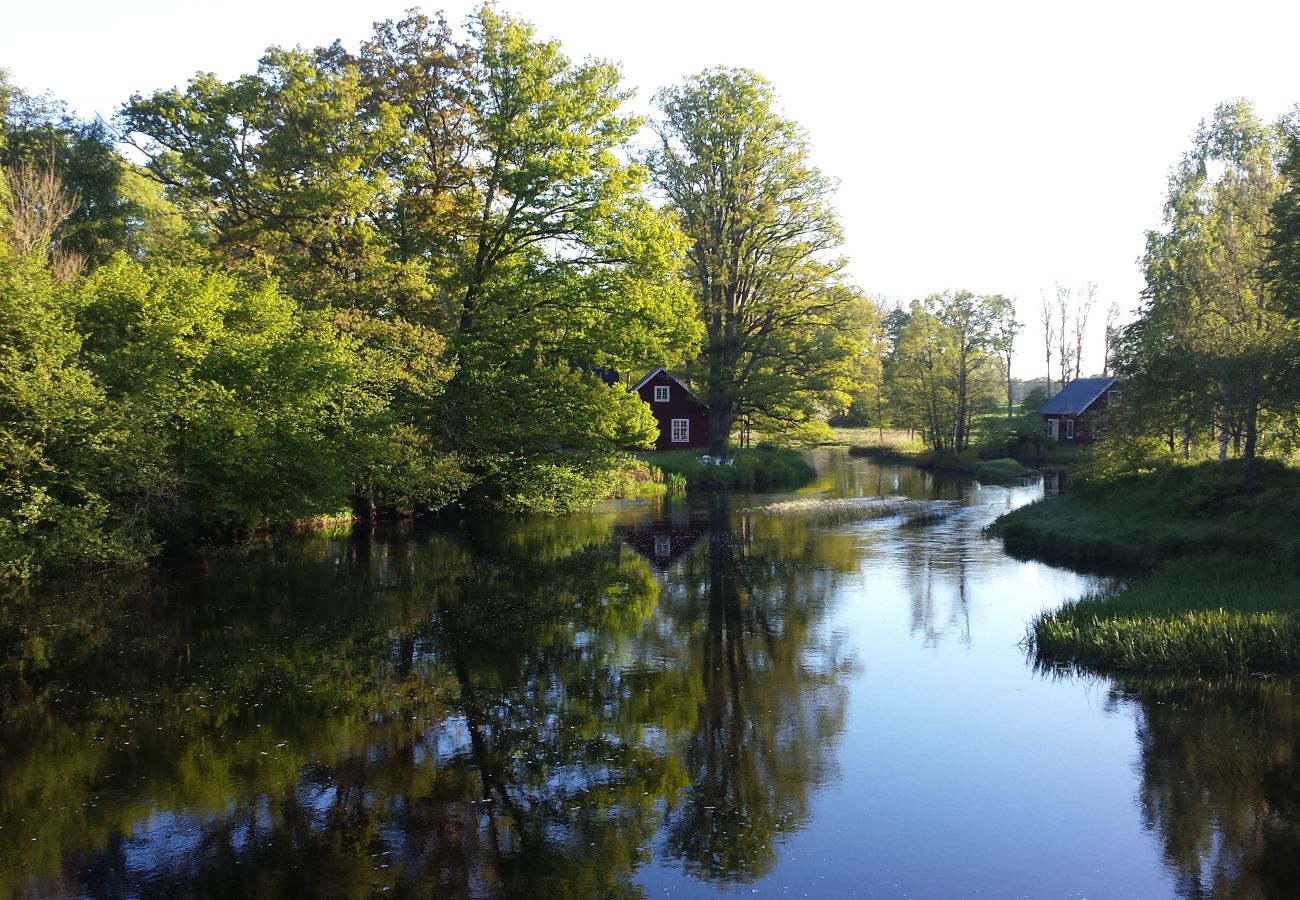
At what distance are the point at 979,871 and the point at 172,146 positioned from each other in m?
30.8

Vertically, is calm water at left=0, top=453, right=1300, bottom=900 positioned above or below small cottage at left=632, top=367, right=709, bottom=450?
below

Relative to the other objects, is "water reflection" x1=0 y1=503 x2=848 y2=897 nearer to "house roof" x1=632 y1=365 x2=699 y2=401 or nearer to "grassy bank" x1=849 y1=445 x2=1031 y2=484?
"grassy bank" x1=849 y1=445 x2=1031 y2=484

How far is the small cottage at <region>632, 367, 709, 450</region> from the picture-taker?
53.8 metres

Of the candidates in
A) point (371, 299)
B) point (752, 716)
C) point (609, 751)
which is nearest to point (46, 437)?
point (371, 299)

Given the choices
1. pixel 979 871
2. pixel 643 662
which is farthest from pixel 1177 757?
pixel 643 662

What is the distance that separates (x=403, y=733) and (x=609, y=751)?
2612mm

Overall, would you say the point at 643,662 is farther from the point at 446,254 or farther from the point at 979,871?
the point at 446,254

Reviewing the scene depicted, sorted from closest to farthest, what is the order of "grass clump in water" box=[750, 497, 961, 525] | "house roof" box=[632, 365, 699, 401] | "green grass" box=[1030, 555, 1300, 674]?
"green grass" box=[1030, 555, 1300, 674], "grass clump in water" box=[750, 497, 961, 525], "house roof" box=[632, 365, 699, 401]

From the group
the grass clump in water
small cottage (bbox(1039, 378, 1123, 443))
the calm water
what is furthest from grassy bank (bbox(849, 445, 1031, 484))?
the calm water

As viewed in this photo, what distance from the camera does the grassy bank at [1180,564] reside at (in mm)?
14055

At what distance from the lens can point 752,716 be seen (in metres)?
12.2

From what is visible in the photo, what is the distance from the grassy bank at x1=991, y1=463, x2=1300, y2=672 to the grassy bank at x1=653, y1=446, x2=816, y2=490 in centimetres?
1542

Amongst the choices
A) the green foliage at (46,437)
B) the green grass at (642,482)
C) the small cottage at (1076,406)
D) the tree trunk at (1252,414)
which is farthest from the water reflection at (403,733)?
the small cottage at (1076,406)

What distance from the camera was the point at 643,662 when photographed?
14.7 meters
